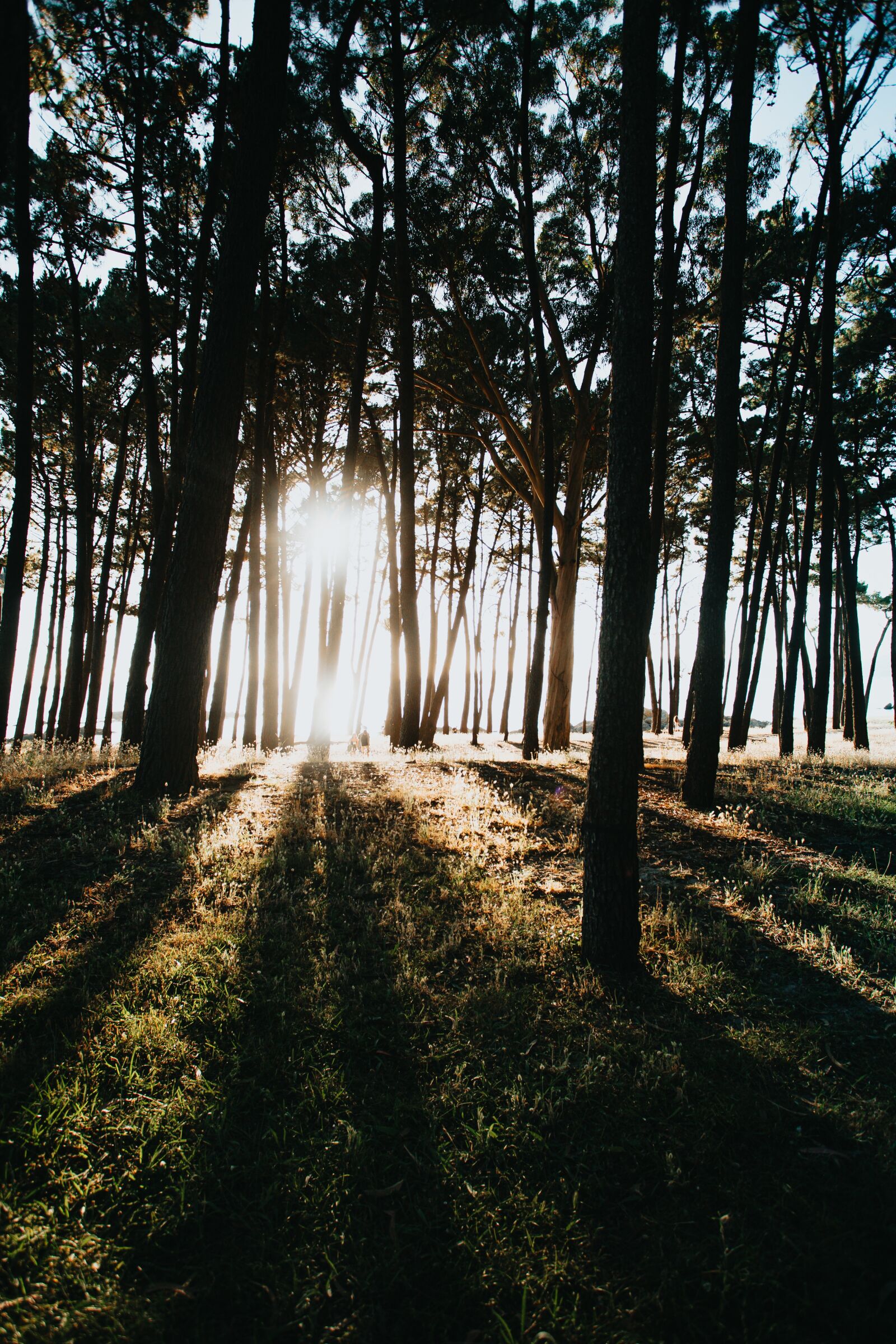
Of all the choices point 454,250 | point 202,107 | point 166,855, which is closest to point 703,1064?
point 166,855

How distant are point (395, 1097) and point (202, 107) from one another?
1669cm

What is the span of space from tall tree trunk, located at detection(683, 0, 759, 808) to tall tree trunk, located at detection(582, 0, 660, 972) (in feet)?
14.3

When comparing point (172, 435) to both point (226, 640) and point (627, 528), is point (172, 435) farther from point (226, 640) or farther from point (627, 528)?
point (627, 528)

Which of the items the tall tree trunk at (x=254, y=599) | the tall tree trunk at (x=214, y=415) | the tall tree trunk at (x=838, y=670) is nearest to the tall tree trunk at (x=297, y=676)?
the tall tree trunk at (x=254, y=599)

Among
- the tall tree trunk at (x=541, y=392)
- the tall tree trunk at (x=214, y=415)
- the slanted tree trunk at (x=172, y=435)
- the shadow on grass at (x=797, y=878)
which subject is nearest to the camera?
the shadow on grass at (x=797, y=878)

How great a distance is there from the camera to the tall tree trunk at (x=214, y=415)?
7332 mm

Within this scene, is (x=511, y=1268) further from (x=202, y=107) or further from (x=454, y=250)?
(x=454, y=250)

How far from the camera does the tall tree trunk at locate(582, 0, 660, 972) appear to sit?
4391 mm

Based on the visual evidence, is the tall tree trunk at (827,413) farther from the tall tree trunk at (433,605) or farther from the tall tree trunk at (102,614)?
the tall tree trunk at (102,614)

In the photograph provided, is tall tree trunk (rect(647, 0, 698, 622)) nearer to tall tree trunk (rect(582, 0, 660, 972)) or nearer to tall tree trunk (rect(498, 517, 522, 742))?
→ tall tree trunk (rect(582, 0, 660, 972))

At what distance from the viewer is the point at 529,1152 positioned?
273 cm

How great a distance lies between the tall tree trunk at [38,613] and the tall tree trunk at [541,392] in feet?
50.6

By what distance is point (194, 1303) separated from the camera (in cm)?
207

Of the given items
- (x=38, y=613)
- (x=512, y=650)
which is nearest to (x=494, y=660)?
(x=512, y=650)
